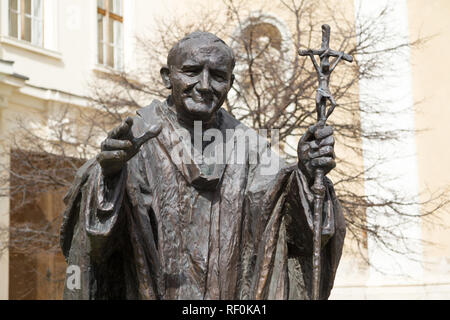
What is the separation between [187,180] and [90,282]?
638 millimetres

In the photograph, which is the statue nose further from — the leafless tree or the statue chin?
the leafless tree

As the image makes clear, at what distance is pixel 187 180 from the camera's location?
3729mm

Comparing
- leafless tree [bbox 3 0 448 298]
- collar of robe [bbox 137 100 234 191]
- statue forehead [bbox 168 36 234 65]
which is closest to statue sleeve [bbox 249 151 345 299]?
collar of robe [bbox 137 100 234 191]

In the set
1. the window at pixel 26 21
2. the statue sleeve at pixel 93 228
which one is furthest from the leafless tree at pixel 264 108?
the statue sleeve at pixel 93 228

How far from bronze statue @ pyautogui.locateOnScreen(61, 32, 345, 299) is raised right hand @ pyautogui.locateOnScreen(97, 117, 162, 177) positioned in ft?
0.19

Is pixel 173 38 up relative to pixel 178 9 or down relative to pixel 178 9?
down

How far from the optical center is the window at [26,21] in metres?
14.6

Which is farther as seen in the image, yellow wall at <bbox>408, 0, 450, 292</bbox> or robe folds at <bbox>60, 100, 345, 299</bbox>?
yellow wall at <bbox>408, 0, 450, 292</bbox>

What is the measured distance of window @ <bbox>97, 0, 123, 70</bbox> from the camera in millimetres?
16438

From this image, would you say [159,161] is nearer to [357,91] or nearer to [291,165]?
[291,165]

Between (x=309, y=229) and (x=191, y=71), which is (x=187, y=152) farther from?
(x=309, y=229)

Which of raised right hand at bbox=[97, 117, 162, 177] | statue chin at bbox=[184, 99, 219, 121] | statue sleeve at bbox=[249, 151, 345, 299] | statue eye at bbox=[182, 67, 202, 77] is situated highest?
statue eye at bbox=[182, 67, 202, 77]
